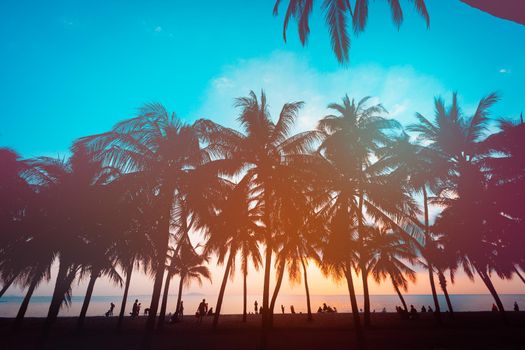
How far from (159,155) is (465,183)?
1825cm

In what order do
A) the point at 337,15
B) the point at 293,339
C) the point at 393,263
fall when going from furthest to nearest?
the point at 393,263 → the point at 293,339 → the point at 337,15

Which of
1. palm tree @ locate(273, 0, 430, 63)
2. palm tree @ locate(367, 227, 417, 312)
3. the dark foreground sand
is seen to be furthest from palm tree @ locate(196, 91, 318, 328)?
palm tree @ locate(367, 227, 417, 312)

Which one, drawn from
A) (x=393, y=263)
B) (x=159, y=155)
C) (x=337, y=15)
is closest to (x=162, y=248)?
(x=159, y=155)

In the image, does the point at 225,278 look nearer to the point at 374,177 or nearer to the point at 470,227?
the point at 374,177

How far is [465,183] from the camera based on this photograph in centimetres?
1839

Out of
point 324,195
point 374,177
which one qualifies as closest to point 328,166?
point 324,195

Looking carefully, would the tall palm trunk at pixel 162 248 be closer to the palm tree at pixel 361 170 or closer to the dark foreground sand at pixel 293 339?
the dark foreground sand at pixel 293 339

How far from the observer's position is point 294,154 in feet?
50.7

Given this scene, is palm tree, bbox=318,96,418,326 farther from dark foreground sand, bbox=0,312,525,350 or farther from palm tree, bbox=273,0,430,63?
palm tree, bbox=273,0,430,63

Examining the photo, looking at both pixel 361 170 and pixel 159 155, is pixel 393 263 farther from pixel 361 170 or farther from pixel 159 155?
pixel 159 155

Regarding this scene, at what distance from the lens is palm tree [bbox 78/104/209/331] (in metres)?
12.6

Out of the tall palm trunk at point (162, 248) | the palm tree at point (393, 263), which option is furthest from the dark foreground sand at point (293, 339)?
the palm tree at point (393, 263)

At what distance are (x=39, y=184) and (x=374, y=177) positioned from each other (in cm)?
1836

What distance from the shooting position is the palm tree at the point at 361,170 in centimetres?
1545
